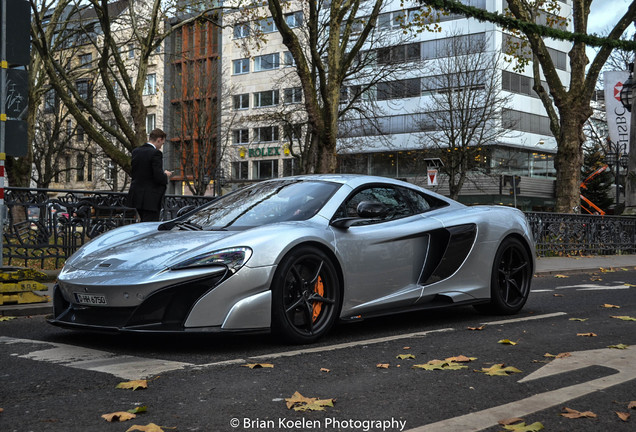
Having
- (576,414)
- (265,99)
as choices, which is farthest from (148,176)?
(265,99)

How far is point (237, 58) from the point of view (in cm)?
6788

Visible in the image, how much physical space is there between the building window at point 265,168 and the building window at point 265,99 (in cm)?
502

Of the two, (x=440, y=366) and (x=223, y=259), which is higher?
(x=223, y=259)

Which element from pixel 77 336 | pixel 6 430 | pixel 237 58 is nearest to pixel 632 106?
pixel 77 336

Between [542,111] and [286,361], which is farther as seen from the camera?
[542,111]

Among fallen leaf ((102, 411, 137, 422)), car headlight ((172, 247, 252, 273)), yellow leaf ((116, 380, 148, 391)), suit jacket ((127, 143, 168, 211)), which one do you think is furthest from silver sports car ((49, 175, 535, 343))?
suit jacket ((127, 143, 168, 211))

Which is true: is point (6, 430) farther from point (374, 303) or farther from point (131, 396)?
point (374, 303)

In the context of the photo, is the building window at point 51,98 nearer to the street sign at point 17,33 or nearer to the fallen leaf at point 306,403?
the street sign at point 17,33


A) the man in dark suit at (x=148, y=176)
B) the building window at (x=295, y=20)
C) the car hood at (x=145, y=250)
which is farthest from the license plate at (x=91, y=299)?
the building window at (x=295, y=20)

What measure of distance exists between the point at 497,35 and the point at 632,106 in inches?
1012

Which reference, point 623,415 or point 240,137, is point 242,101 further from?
point 623,415

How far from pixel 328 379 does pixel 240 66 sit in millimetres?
65021

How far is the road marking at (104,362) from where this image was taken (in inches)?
178

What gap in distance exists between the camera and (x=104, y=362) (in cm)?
482
